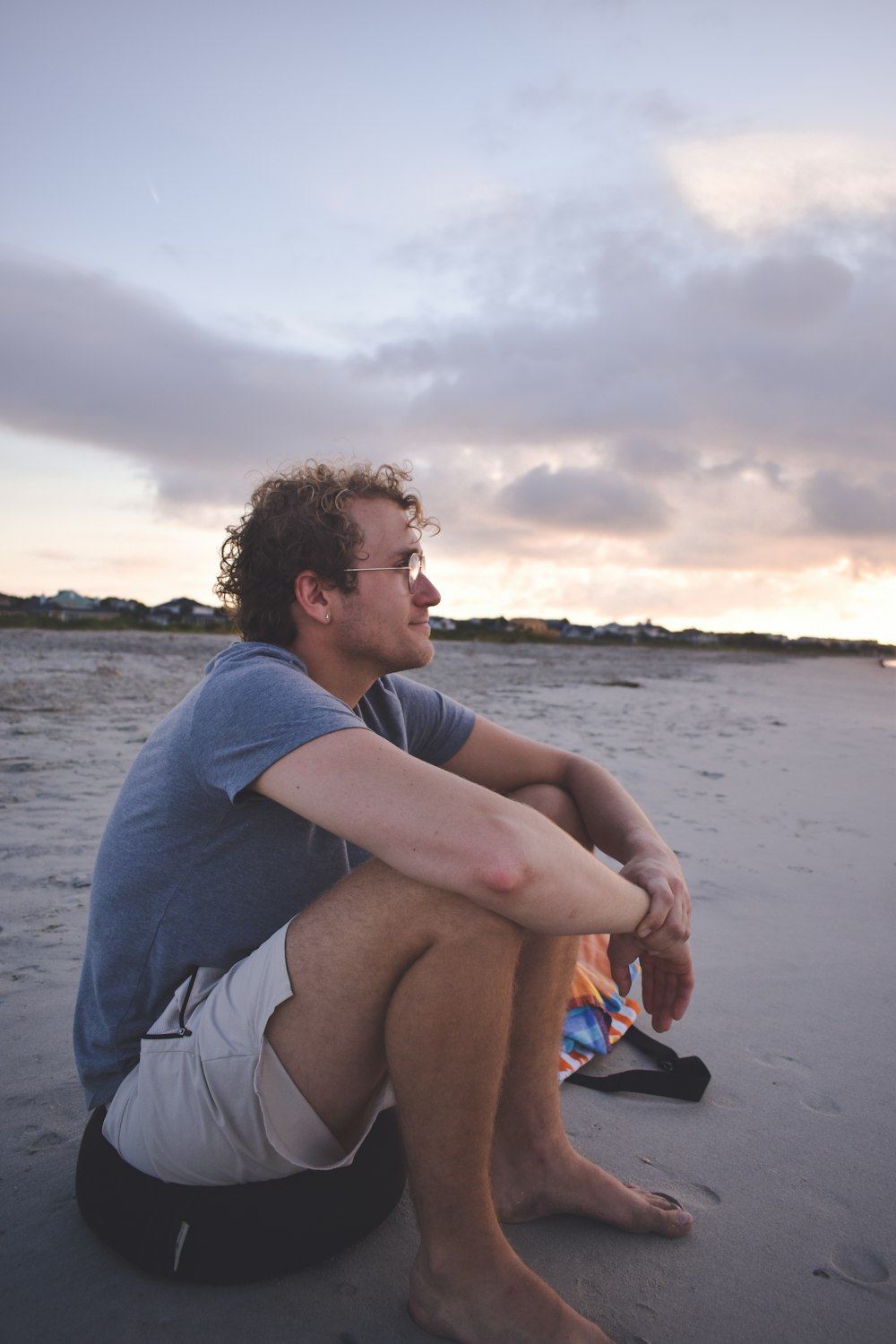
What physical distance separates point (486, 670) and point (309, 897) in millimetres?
19794

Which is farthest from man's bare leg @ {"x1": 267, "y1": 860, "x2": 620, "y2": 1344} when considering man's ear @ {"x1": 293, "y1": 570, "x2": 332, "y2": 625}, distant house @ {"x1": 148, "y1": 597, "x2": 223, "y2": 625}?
distant house @ {"x1": 148, "y1": 597, "x2": 223, "y2": 625}

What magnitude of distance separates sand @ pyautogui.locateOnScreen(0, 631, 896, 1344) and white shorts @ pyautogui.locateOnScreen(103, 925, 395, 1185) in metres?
0.24

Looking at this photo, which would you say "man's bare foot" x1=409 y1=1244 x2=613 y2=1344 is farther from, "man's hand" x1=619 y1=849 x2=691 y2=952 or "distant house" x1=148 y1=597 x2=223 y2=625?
"distant house" x1=148 y1=597 x2=223 y2=625

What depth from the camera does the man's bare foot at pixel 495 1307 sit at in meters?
1.47

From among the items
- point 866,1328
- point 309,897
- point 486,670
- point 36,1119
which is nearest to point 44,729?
point 36,1119

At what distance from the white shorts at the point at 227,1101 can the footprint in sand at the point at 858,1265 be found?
1004 mm

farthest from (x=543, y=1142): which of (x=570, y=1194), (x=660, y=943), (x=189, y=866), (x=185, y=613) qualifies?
(x=185, y=613)

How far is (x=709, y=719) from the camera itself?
11406mm

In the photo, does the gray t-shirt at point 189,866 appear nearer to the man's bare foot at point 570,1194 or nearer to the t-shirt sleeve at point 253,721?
the t-shirt sleeve at point 253,721

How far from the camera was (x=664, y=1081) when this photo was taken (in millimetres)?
2336

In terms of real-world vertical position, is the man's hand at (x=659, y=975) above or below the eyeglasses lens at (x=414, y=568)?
below

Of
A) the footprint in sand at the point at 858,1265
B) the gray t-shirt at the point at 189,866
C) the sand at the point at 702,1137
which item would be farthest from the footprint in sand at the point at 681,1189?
the gray t-shirt at the point at 189,866

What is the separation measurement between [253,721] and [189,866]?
353mm

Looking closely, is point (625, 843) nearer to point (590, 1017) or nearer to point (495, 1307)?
point (590, 1017)
